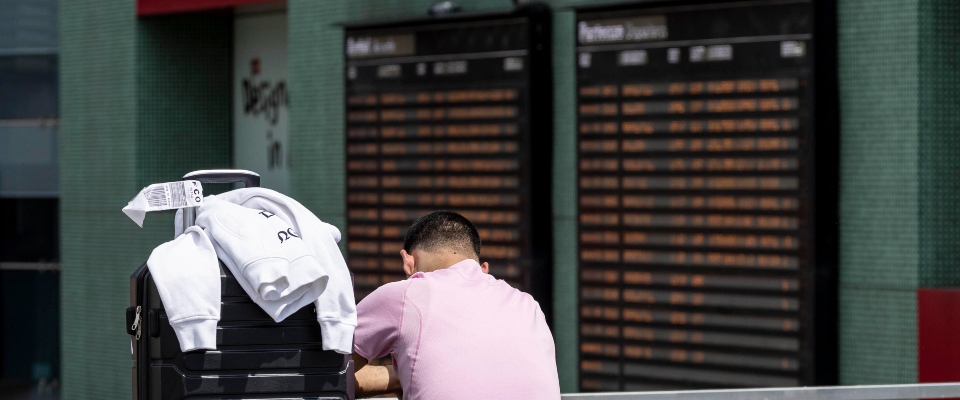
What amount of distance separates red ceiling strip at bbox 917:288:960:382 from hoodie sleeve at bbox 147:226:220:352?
389 centimetres

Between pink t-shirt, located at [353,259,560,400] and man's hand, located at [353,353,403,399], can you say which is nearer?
pink t-shirt, located at [353,259,560,400]

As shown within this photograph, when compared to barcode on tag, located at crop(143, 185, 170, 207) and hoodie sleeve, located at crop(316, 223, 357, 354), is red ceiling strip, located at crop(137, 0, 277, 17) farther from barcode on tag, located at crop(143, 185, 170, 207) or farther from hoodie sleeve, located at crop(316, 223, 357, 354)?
hoodie sleeve, located at crop(316, 223, 357, 354)

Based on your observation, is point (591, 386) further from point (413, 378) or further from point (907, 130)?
point (413, 378)

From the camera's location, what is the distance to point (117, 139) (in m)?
8.98

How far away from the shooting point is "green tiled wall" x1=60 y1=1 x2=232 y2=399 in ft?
29.2

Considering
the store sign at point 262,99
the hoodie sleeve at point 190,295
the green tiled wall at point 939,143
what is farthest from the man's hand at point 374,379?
Result: the store sign at point 262,99

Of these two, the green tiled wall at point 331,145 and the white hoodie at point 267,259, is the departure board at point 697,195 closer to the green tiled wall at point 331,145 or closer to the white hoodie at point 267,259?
the green tiled wall at point 331,145

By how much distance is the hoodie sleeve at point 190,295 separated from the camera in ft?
8.66

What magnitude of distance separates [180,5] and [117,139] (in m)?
1.10

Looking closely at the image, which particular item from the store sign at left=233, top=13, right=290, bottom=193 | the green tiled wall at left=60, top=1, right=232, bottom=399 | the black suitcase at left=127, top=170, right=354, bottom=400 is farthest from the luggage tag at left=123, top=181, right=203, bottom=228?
the green tiled wall at left=60, top=1, right=232, bottom=399

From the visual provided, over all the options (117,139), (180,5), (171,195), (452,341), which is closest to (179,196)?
(171,195)

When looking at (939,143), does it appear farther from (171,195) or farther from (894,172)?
(171,195)

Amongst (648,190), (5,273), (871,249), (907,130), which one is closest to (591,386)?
(648,190)

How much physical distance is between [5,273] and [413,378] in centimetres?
960
